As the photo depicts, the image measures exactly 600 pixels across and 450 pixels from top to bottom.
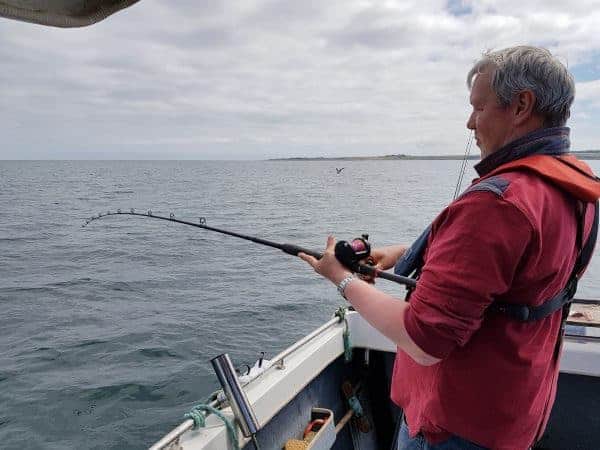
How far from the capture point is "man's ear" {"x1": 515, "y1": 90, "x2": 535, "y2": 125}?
132 cm

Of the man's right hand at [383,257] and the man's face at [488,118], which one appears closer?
the man's face at [488,118]

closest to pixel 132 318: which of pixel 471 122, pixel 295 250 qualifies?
pixel 295 250

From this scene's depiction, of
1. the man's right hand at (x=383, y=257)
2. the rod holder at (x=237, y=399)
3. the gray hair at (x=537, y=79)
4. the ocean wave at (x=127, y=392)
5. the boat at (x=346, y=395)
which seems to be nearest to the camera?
the gray hair at (x=537, y=79)

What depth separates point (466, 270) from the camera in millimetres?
1181

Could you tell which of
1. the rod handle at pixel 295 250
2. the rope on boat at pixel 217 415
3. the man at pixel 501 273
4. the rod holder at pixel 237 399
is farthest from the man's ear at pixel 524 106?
the rope on boat at pixel 217 415

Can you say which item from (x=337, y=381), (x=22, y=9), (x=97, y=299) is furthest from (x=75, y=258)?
(x=22, y=9)

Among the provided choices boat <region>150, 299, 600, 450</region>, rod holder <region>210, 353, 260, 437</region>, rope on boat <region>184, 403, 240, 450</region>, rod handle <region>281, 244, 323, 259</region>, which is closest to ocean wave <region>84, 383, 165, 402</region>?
boat <region>150, 299, 600, 450</region>

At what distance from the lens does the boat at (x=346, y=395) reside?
250cm

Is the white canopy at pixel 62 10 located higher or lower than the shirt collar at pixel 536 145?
higher

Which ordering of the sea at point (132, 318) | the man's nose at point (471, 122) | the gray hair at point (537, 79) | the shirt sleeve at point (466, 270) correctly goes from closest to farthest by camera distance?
the shirt sleeve at point (466, 270), the gray hair at point (537, 79), the man's nose at point (471, 122), the sea at point (132, 318)

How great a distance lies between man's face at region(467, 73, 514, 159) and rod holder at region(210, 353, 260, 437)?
1.41 meters

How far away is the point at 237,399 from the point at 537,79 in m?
1.67

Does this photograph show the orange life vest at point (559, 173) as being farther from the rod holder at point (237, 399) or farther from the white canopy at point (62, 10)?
the rod holder at point (237, 399)

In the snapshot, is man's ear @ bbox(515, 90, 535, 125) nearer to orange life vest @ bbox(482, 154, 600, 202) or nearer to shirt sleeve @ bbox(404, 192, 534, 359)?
orange life vest @ bbox(482, 154, 600, 202)
